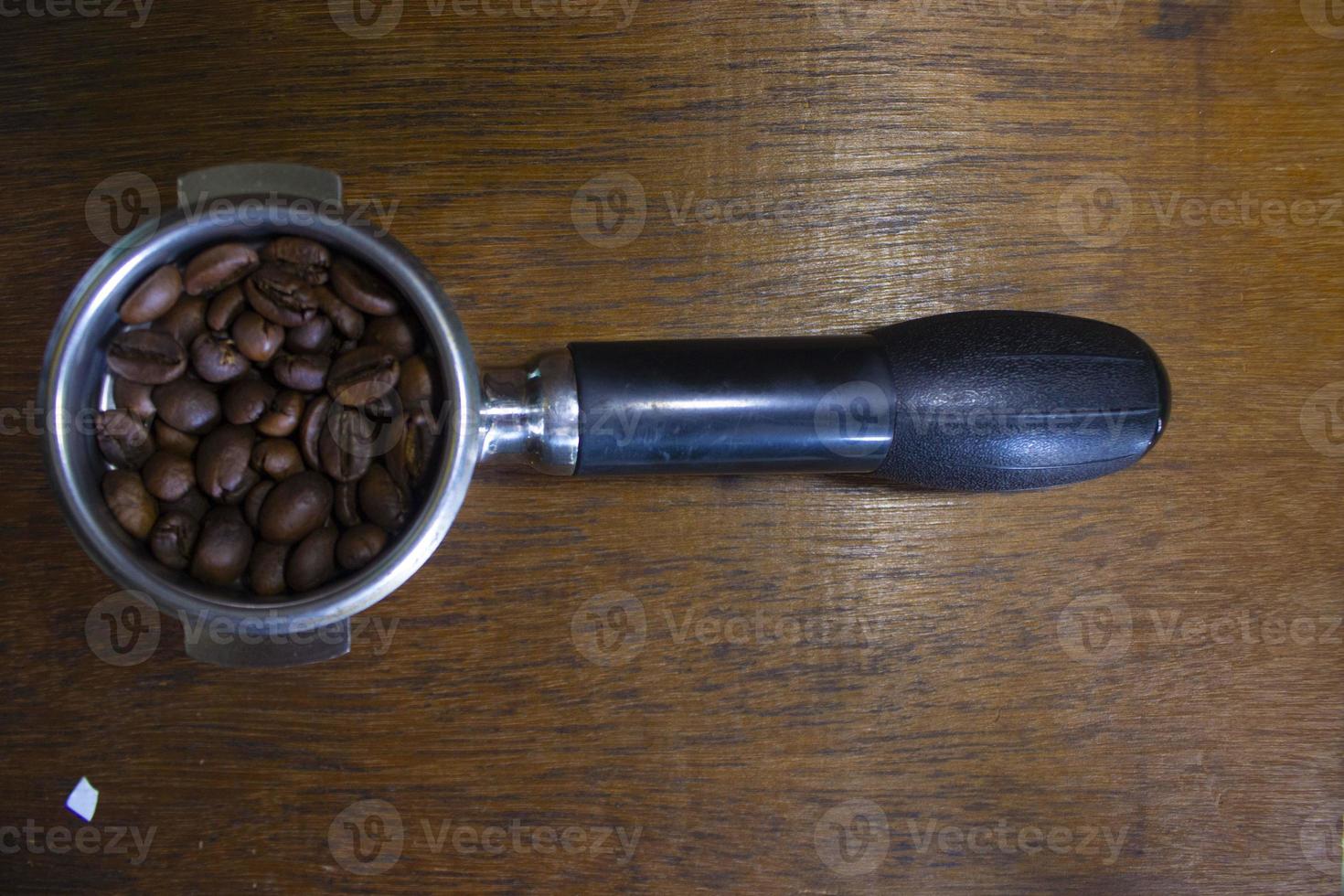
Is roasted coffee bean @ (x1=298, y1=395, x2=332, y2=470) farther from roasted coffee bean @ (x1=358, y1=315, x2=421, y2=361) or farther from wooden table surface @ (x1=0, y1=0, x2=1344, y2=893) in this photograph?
wooden table surface @ (x1=0, y1=0, x2=1344, y2=893)

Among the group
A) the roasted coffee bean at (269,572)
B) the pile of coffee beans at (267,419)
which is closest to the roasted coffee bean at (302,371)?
the pile of coffee beans at (267,419)

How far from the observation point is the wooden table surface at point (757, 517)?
730mm

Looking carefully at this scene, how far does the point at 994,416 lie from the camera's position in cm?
65

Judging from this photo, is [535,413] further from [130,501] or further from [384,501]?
[130,501]

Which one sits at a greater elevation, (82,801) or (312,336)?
(312,336)

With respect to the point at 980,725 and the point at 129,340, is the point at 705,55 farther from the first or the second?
the point at 980,725

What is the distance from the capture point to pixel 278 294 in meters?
0.59

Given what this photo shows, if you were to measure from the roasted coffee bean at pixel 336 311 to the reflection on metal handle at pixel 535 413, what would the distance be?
3.4 inches

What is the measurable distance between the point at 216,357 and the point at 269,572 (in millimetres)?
136

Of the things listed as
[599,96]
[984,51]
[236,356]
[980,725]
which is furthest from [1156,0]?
[236,356]

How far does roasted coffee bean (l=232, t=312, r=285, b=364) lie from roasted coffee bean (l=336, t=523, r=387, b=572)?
13 centimetres

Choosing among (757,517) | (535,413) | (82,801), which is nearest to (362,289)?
(535,413)

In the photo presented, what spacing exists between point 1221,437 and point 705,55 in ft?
1.71

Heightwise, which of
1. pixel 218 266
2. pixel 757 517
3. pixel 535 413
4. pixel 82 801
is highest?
pixel 218 266
